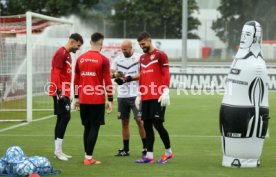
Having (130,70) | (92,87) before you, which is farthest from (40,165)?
(130,70)

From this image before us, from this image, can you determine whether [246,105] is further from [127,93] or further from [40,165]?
[40,165]

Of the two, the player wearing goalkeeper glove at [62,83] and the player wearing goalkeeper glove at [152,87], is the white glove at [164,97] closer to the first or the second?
the player wearing goalkeeper glove at [152,87]

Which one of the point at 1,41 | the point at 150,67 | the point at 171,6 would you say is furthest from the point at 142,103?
the point at 171,6

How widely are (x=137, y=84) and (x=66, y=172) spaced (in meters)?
2.63

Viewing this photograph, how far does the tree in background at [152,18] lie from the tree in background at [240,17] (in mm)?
3511

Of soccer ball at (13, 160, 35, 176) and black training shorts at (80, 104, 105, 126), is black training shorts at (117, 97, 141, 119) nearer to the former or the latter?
black training shorts at (80, 104, 105, 126)

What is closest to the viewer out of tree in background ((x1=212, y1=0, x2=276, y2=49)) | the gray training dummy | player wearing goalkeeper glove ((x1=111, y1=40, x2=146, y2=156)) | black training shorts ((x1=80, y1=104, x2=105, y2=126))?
the gray training dummy

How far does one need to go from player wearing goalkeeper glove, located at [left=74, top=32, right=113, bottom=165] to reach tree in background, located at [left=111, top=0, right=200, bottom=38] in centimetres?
4407

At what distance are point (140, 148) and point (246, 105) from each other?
10.6 ft

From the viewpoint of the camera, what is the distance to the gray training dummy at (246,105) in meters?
10.6

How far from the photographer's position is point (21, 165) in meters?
9.84

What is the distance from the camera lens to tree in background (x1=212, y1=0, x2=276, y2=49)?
179 ft

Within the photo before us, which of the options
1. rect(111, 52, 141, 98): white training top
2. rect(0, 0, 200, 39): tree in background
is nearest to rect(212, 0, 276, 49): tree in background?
rect(0, 0, 200, 39): tree in background

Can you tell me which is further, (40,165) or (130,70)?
(130,70)
